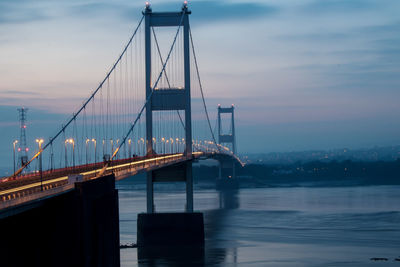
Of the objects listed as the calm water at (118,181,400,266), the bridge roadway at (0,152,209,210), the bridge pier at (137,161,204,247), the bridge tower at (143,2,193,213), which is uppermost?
the bridge tower at (143,2,193,213)

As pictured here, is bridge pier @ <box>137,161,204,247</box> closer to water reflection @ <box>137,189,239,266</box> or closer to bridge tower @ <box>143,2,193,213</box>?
water reflection @ <box>137,189,239,266</box>

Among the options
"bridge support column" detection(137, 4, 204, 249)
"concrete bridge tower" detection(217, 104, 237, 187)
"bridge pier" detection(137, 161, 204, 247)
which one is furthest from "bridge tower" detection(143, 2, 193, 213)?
"concrete bridge tower" detection(217, 104, 237, 187)

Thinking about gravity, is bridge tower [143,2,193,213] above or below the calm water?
above

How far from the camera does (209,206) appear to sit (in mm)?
71938

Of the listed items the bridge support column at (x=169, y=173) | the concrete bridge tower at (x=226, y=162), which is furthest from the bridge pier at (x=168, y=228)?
the concrete bridge tower at (x=226, y=162)

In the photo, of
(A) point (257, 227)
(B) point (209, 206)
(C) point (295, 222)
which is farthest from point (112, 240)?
(B) point (209, 206)

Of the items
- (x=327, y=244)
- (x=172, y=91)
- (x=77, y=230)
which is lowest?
(x=327, y=244)

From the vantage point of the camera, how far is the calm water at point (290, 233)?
32.6 metres

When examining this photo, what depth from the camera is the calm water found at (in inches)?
1282

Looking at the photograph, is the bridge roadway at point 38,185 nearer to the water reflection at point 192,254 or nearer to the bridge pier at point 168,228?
the bridge pier at point 168,228

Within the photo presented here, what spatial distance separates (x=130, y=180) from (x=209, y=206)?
63364 mm

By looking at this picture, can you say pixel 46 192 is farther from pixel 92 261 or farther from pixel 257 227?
pixel 257 227

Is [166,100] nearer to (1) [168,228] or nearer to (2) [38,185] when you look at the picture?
(1) [168,228]

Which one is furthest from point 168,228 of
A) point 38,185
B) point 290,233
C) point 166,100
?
point 38,185
